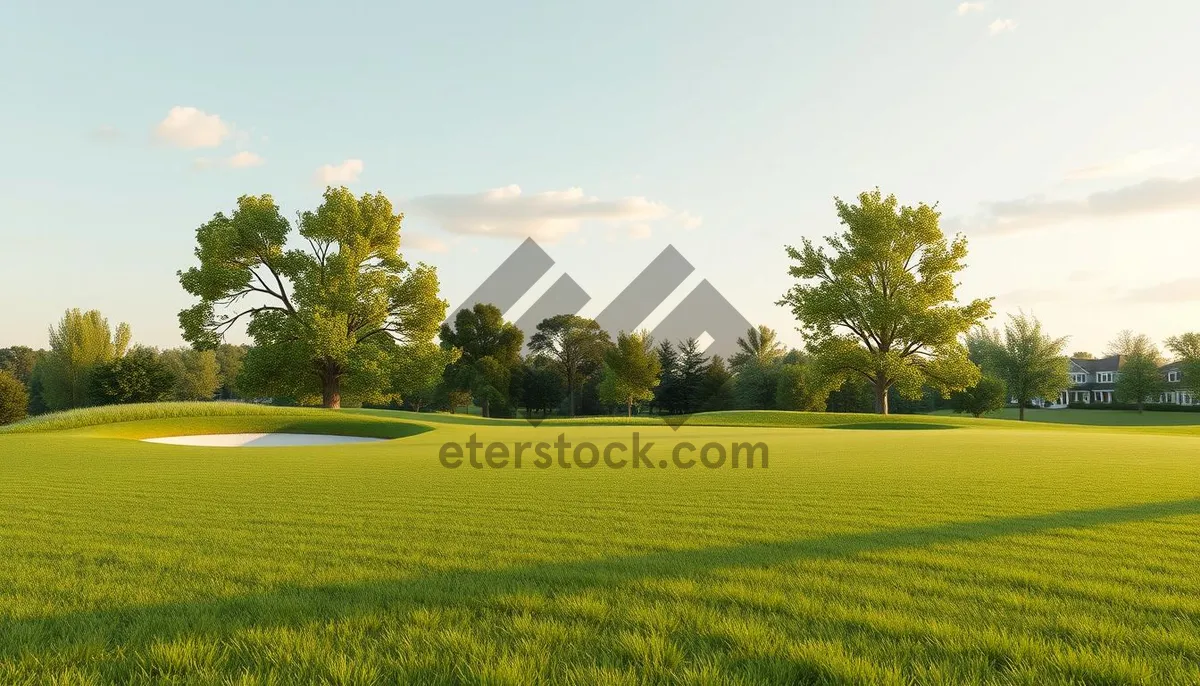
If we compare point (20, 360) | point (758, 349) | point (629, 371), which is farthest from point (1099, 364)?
point (20, 360)

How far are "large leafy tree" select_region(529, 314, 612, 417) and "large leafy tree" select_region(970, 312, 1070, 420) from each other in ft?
124

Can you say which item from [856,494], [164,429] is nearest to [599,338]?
[164,429]

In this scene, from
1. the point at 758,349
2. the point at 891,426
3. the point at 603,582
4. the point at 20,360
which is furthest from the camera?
the point at 20,360

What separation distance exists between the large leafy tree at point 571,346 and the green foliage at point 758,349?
1711 centimetres

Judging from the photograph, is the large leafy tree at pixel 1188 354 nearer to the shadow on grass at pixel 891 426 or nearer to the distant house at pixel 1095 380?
the distant house at pixel 1095 380

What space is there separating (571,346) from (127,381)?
124ft

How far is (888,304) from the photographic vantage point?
38156 mm

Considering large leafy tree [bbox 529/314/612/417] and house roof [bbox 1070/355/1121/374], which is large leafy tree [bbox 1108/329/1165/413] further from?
large leafy tree [bbox 529/314/612/417]

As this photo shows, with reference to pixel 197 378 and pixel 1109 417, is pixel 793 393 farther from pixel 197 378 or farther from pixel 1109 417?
pixel 197 378

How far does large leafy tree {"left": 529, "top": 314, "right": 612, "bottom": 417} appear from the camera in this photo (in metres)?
67.7

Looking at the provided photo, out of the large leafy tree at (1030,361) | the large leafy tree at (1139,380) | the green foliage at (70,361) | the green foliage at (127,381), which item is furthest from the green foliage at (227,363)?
the large leafy tree at (1139,380)

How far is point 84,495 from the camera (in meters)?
8.86

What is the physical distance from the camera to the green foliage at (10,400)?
4269 cm

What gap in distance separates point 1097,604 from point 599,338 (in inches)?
2591
